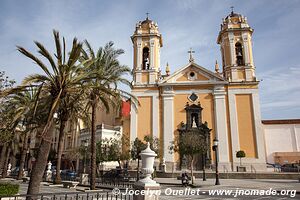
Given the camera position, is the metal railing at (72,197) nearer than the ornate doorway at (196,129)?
Yes

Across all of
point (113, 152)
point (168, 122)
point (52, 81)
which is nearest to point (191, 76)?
point (168, 122)

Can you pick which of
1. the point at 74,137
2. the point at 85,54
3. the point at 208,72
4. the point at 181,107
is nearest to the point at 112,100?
→ the point at 85,54

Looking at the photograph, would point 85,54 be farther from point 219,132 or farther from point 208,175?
point 219,132

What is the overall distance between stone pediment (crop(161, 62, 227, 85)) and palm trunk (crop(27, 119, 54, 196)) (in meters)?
24.3

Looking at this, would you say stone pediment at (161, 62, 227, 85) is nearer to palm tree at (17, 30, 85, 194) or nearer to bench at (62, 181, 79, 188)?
bench at (62, 181, 79, 188)

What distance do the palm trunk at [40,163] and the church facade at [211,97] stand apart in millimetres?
20993

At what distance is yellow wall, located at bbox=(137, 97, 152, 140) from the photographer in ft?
107

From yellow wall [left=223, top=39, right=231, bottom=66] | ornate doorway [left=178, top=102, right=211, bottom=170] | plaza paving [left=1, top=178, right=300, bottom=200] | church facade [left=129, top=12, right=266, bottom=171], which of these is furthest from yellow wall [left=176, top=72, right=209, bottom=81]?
plaza paving [left=1, top=178, right=300, bottom=200]

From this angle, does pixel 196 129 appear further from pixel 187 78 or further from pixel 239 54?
pixel 239 54

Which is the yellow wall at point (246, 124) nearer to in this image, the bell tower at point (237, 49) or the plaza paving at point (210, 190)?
the bell tower at point (237, 49)

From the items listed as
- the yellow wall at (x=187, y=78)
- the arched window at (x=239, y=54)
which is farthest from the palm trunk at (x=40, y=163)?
the arched window at (x=239, y=54)

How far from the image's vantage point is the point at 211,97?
1308 inches

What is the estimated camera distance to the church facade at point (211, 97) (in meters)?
30.8

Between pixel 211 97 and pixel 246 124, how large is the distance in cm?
511
